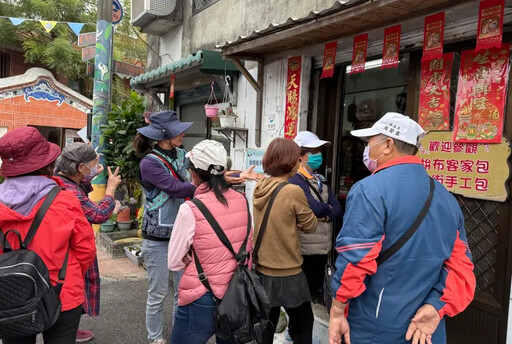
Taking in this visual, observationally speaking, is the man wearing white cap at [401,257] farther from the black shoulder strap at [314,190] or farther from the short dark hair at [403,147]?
Result: the black shoulder strap at [314,190]

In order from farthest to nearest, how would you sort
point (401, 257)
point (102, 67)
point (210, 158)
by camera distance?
point (102, 67) → point (210, 158) → point (401, 257)

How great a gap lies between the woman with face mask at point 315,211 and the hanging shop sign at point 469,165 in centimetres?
93

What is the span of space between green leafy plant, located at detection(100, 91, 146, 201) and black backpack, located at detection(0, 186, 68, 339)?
5.15 meters

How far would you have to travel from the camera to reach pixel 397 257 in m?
1.87

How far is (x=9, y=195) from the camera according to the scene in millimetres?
2221

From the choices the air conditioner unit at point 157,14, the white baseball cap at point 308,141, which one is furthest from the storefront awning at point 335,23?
the air conditioner unit at point 157,14

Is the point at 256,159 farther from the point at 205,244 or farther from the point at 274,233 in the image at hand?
the point at 205,244

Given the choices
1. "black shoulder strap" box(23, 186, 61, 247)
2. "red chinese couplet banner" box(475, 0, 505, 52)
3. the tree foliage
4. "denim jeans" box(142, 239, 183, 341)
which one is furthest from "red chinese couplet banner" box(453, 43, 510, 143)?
the tree foliage

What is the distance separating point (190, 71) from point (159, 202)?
3292mm

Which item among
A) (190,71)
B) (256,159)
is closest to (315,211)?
(256,159)

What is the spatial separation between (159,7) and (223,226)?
20.5ft

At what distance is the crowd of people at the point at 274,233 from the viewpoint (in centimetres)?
188

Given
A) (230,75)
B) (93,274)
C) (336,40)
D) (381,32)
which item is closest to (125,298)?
(93,274)

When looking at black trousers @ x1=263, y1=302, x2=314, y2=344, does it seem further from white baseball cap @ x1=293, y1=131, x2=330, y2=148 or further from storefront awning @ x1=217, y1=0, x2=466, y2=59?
storefront awning @ x1=217, y1=0, x2=466, y2=59
